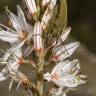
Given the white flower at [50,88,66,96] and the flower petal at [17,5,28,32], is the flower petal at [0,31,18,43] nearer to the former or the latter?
the flower petal at [17,5,28,32]

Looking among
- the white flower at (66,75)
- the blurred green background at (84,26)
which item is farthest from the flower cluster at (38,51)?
the blurred green background at (84,26)

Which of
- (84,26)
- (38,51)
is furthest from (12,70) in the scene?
(84,26)

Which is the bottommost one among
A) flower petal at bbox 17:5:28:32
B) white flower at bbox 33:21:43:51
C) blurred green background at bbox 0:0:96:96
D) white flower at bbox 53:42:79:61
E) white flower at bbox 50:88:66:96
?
white flower at bbox 50:88:66:96

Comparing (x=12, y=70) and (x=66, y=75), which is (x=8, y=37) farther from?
(x=66, y=75)

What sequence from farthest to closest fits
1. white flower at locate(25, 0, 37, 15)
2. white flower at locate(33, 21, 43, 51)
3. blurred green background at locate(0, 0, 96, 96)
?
blurred green background at locate(0, 0, 96, 96) < white flower at locate(25, 0, 37, 15) < white flower at locate(33, 21, 43, 51)

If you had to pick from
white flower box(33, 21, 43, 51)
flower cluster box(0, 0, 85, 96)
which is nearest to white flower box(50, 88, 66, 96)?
flower cluster box(0, 0, 85, 96)

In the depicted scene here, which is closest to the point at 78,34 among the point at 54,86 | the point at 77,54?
the point at 77,54

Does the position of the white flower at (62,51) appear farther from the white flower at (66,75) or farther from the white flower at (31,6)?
the white flower at (31,6)

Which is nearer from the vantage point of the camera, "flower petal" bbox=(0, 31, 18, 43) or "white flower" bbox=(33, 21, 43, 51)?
"white flower" bbox=(33, 21, 43, 51)
